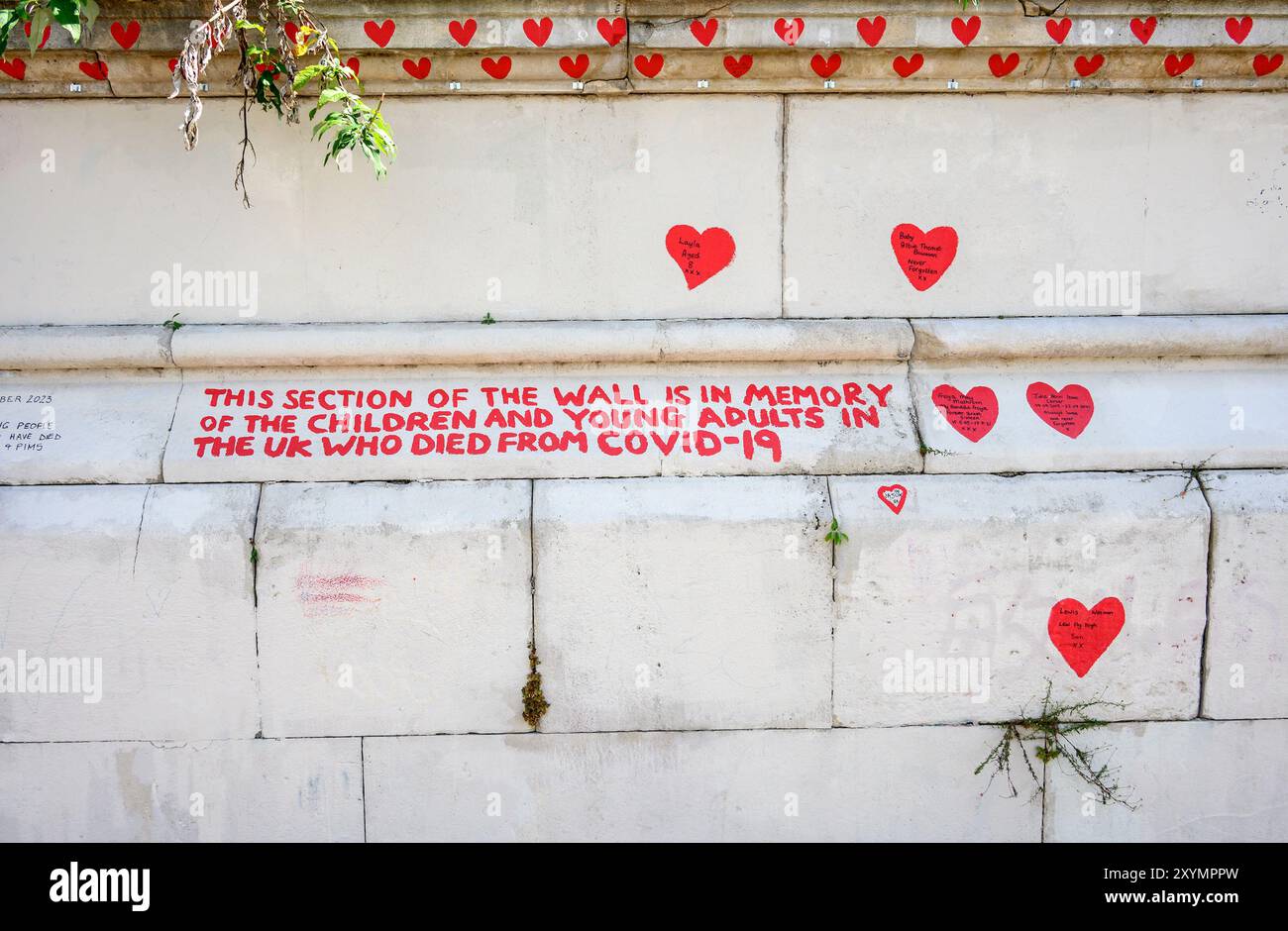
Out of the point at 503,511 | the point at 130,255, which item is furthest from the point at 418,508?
the point at 130,255

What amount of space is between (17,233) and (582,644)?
331 cm

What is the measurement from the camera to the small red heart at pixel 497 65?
4.41m

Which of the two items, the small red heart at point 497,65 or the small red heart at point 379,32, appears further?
the small red heart at point 497,65

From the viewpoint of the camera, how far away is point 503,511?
4203 mm

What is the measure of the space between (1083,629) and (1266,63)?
9.20ft

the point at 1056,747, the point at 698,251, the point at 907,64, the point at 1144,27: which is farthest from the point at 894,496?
the point at 1144,27

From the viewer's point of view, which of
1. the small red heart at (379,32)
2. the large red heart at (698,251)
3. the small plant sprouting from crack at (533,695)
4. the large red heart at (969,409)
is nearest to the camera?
the small plant sprouting from crack at (533,695)

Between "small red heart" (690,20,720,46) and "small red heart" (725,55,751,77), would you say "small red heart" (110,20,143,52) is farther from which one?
"small red heart" (725,55,751,77)

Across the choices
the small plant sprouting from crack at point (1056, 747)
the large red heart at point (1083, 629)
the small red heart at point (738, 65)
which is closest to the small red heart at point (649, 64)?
the small red heart at point (738, 65)

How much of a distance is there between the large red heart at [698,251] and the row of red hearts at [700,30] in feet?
2.75

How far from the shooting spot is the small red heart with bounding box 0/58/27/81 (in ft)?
14.3

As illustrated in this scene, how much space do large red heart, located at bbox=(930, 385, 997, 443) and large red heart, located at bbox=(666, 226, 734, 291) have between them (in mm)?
1191

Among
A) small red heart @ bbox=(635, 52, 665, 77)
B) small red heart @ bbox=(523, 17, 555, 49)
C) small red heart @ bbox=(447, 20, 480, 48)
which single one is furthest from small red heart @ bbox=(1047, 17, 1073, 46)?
small red heart @ bbox=(447, 20, 480, 48)

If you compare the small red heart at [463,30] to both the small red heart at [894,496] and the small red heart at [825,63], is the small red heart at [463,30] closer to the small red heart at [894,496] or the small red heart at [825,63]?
the small red heart at [825,63]
